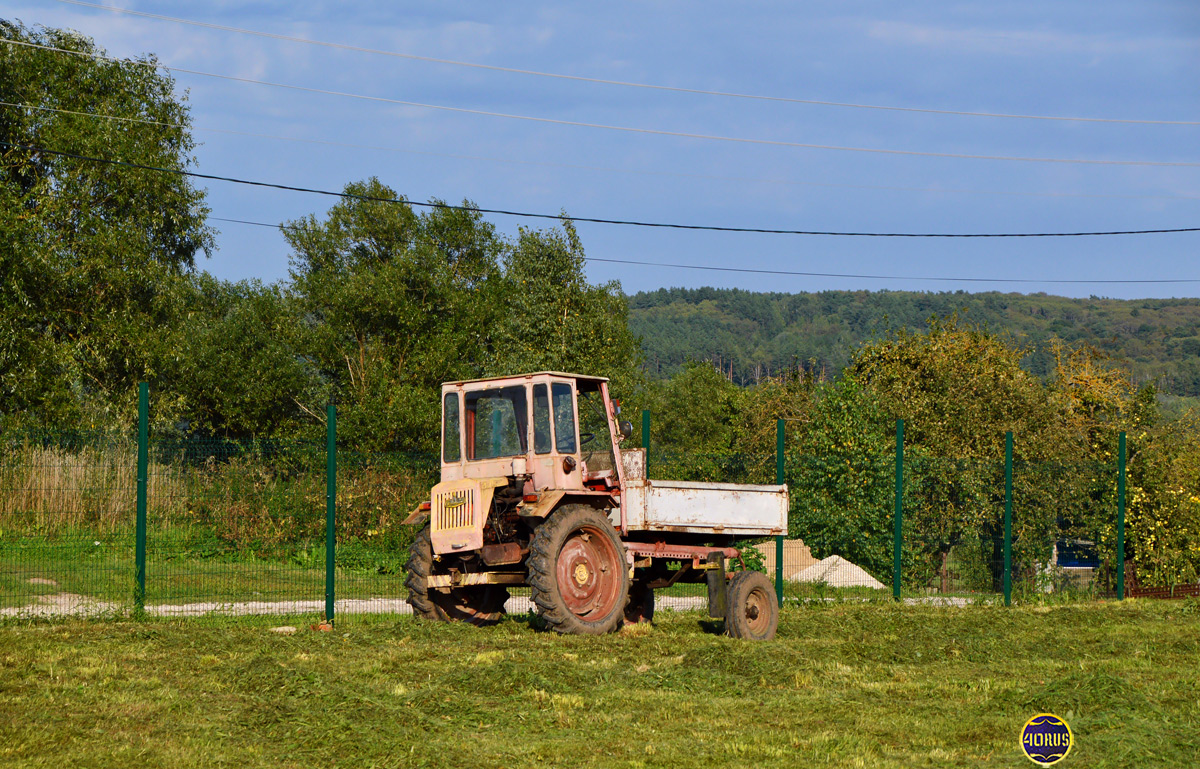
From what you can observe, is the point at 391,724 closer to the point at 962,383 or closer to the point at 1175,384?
the point at 962,383

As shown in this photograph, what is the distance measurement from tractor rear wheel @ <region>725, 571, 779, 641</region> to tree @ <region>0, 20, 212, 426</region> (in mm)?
18576

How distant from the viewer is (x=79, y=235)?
27.3 metres

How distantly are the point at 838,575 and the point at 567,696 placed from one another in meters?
9.15

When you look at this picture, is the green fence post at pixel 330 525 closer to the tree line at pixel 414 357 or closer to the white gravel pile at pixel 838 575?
the tree line at pixel 414 357

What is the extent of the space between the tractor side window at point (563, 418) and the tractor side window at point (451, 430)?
129 centimetres

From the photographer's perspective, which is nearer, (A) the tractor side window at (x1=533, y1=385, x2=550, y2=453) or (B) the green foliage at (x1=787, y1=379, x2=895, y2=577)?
(A) the tractor side window at (x1=533, y1=385, x2=550, y2=453)

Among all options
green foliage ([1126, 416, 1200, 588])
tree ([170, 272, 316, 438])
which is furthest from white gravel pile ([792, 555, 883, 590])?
tree ([170, 272, 316, 438])

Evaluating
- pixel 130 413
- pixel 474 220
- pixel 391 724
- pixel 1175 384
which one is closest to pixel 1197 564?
pixel 391 724

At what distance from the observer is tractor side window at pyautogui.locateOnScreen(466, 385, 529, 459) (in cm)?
1200

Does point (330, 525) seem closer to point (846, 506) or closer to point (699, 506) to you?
point (699, 506)

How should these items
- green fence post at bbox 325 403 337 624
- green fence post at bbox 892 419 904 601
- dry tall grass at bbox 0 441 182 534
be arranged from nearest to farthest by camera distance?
1. dry tall grass at bbox 0 441 182 534
2. green fence post at bbox 325 403 337 624
3. green fence post at bbox 892 419 904 601

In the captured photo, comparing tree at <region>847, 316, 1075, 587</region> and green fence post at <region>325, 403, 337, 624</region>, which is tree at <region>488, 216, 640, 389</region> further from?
green fence post at <region>325, 403, 337, 624</region>

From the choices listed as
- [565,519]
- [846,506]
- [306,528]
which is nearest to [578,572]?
[565,519]

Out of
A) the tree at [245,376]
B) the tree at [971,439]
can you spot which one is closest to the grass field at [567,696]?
the tree at [971,439]
